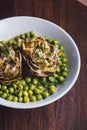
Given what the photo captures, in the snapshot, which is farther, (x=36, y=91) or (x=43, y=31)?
(x=43, y=31)

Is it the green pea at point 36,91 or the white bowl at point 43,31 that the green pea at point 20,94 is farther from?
the white bowl at point 43,31

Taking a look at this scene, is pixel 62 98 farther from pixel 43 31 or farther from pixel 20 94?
pixel 43 31

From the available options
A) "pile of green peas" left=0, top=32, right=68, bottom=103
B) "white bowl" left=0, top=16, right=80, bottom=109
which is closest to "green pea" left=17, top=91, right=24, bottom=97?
"pile of green peas" left=0, top=32, right=68, bottom=103

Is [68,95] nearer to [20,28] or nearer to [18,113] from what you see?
[18,113]

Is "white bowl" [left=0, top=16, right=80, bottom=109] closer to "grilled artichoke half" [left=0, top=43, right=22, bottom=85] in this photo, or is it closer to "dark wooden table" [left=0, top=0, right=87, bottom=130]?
"dark wooden table" [left=0, top=0, right=87, bottom=130]

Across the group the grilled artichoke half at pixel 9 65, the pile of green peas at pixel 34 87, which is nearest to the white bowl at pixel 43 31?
the pile of green peas at pixel 34 87

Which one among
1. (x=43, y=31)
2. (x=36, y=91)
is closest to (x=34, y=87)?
(x=36, y=91)

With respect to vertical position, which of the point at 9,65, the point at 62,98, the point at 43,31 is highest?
the point at 43,31
